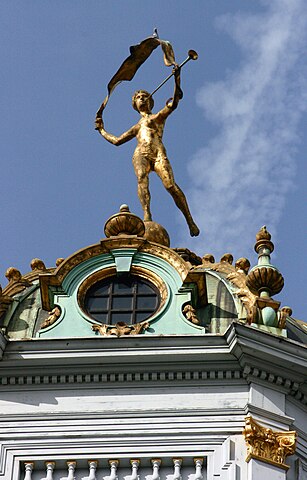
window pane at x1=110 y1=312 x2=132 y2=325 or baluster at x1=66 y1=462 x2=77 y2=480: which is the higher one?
window pane at x1=110 y1=312 x2=132 y2=325

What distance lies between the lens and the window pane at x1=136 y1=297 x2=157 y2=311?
105 feet

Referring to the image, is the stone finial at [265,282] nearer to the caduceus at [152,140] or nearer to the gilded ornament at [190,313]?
the gilded ornament at [190,313]

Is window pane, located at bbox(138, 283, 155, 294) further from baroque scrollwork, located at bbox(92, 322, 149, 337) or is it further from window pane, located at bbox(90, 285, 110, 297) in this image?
baroque scrollwork, located at bbox(92, 322, 149, 337)

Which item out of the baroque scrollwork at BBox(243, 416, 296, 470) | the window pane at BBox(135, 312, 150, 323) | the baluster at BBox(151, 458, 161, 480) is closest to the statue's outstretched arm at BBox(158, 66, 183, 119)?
the window pane at BBox(135, 312, 150, 323)

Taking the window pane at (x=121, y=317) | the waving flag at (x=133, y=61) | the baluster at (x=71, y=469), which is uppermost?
the waving flag at (x=133, y=61)

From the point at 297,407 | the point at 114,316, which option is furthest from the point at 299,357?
the point at 114,316

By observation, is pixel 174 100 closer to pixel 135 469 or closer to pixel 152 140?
pixel 152 140

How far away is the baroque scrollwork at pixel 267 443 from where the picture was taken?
1161 inches

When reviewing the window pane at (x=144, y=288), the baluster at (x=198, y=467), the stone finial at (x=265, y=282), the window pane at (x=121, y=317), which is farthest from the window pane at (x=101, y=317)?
the baluster at (x=198, y=467)

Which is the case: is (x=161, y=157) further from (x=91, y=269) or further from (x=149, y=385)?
(x=149, y=385)

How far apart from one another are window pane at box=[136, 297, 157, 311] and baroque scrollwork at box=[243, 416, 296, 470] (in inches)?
117

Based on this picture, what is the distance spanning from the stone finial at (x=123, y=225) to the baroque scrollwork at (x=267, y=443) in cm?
447

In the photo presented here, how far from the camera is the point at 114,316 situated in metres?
31.9

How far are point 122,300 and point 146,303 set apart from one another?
0.38m
